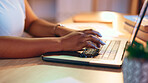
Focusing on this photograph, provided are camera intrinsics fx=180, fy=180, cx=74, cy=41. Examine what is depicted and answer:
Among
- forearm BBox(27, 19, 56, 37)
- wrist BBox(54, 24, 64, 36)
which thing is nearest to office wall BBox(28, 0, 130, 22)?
forearm BBox(27, 19, 56, 37)

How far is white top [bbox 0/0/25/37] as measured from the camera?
2.93ft

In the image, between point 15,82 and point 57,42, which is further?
point 57,42

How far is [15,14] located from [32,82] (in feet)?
1.98

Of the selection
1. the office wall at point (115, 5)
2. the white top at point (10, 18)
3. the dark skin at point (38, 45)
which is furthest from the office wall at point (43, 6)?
the dark skin at point (38, 45)

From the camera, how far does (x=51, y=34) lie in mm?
1084

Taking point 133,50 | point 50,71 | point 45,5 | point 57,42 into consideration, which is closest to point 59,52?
point 57,42

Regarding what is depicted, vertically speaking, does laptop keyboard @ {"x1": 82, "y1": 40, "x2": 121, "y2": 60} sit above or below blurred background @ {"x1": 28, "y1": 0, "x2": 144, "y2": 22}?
below

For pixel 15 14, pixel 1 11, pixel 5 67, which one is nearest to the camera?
pixel 5 67

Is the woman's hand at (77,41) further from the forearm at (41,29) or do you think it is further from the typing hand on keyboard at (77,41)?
the forearm at (41,29)

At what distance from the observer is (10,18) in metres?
0.93

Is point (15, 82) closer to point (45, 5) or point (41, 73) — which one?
point (41, 73)

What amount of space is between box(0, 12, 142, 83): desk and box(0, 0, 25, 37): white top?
33cm

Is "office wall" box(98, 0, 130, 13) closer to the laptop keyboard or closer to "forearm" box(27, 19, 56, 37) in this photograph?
"forearm" box(27, 19, 56, 37)

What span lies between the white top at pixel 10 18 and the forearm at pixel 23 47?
207 millimetres
